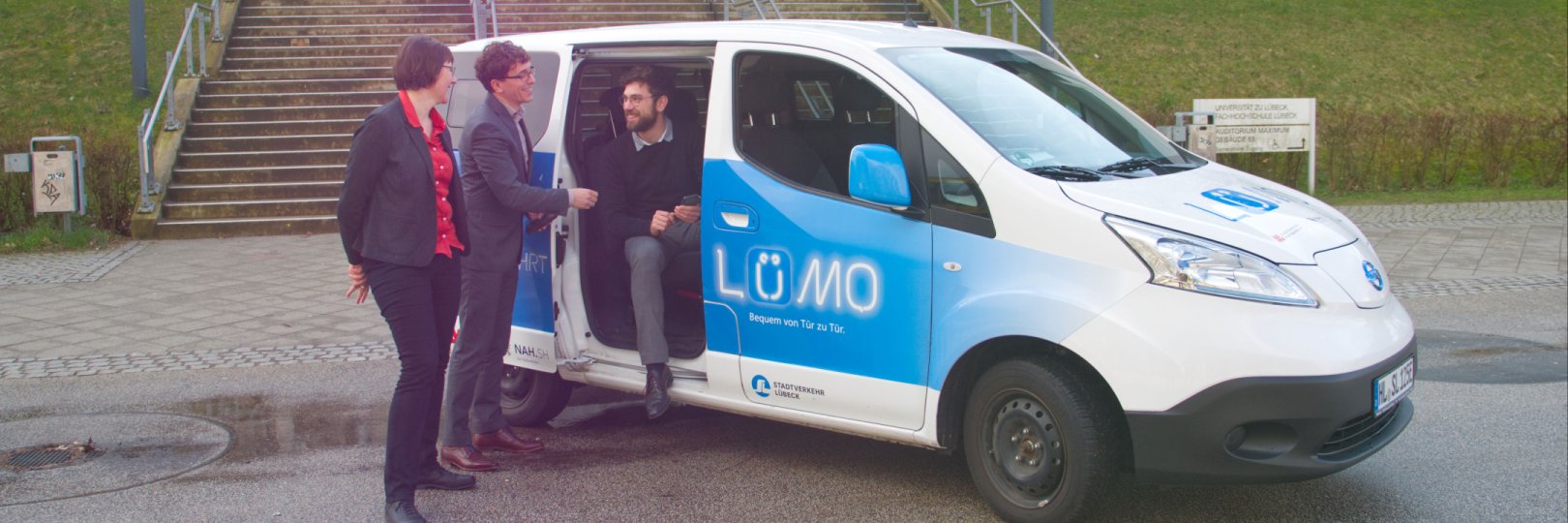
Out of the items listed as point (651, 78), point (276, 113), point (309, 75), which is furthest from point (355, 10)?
point (651, 78)

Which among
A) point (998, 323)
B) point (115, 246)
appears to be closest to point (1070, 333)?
point (998, 323)

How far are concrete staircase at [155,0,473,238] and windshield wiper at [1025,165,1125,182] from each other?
11243 millimetres

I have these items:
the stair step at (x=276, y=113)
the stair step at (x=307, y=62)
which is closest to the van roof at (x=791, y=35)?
the stair step at (x=276, y=113)

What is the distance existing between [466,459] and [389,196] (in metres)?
1.37

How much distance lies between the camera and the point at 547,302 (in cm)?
588

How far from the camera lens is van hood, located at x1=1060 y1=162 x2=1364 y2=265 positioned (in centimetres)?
434

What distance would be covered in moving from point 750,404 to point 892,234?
1002 mm

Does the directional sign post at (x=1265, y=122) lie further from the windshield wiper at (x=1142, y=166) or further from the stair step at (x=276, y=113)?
the windshield wiper at (x=1142, y=166)

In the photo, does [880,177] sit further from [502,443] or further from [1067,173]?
[502,443]

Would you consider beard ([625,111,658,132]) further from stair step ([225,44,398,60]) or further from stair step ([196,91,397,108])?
stair step ([225,44,398,60])

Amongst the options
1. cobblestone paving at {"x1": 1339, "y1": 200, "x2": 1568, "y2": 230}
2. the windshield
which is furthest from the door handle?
cobblestone paving at {"x1": 1339, "y1": 200, "x2": 1568, "y2": 230}

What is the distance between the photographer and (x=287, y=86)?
17172 millimetres

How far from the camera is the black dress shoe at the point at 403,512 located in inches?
187

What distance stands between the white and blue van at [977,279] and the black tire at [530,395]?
24cm
